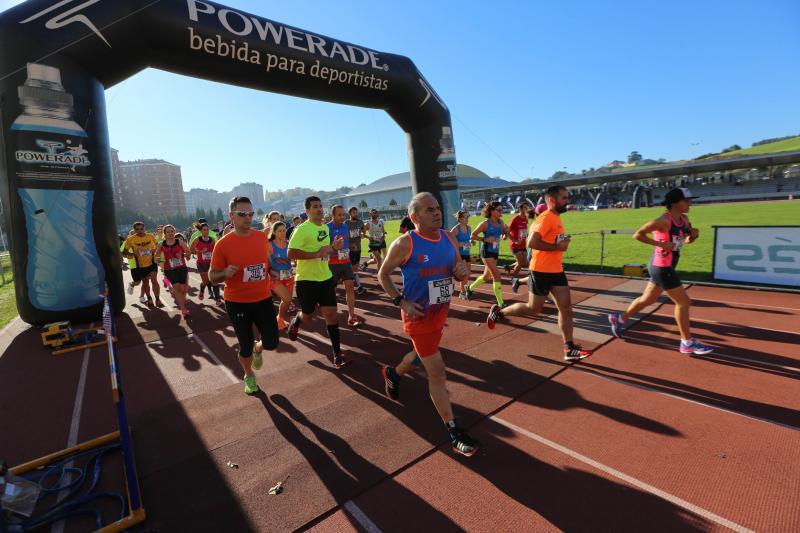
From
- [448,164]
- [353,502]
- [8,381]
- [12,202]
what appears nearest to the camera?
[353,502]

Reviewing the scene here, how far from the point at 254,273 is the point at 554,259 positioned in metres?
3.75

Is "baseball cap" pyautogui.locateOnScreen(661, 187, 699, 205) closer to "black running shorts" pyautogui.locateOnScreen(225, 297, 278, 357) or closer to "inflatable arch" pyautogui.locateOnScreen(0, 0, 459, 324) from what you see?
"black running shorts" pyautogui.locateOnScreen(225, 297, 278, 357)

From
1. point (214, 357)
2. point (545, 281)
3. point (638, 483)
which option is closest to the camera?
point (638, 483)

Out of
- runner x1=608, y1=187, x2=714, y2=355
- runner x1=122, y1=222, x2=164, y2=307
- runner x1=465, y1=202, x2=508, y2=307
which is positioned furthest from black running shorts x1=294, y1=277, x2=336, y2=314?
runner x1=122, y1=222, x2=164, y2=307

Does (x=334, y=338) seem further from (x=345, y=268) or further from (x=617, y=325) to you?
(x=617, y=325)

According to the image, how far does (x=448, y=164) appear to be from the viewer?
42.2ft

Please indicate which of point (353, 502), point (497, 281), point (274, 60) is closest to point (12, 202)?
point (274, 60)

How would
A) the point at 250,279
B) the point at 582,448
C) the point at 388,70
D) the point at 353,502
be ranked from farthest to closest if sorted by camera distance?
the point at 388,70
the point at 250,279
the point at 582,448
the point at 353,502

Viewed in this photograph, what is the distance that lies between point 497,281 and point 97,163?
8.65 metres

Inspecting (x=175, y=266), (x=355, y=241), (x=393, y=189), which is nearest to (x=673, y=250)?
(x=355, y=241)

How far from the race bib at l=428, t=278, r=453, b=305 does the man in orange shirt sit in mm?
2114

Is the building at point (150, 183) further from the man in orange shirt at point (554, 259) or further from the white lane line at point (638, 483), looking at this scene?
the white lane line at point (638, 483)

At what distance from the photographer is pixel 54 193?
7.35 meters

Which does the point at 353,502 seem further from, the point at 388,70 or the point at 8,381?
the point at 388,70
